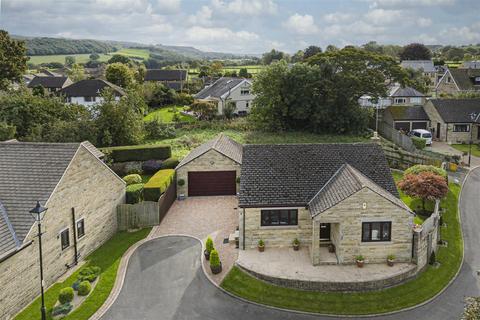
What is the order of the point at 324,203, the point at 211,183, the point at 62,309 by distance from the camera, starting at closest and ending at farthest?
the point at 62,309
the point at 324,203
the point at 211,183

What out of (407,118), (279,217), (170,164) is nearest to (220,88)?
(407,118)

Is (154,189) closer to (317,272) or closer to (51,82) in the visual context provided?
(317,272)

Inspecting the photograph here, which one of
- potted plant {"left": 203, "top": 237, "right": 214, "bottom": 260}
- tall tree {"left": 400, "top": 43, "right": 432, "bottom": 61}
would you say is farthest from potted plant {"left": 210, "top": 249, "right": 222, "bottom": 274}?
tall tree {"left": 400, "top": 43, "right": 432, "bottom": 61}

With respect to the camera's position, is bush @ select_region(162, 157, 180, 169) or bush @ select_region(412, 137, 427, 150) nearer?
bush @ select_region(162, 157, 180, 169)

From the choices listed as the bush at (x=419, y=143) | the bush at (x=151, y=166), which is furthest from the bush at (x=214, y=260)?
the bush at (x=419, y=143)

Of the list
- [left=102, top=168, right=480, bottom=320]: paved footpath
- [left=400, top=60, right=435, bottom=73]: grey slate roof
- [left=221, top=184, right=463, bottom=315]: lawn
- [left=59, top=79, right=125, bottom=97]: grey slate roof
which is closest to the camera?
[left=102, top=168, right=480, bottom=320]: paved footpath

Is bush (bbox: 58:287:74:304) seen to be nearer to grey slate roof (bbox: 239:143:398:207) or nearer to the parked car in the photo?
grey slate roof (bbox: 239:143:398:207)
